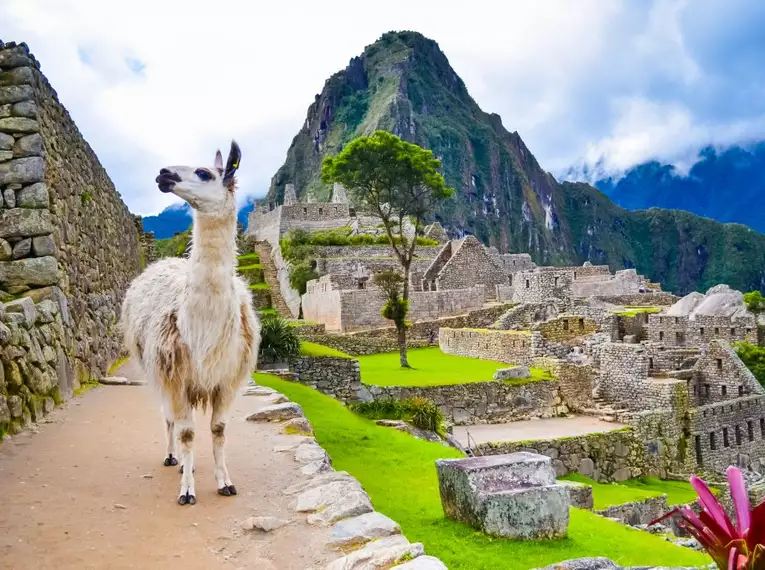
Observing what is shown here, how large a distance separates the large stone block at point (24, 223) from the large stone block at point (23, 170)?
0.35m

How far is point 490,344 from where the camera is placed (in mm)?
22922

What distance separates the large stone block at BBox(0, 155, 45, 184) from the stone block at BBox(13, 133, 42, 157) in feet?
0.19

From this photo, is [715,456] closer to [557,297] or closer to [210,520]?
[557,297]

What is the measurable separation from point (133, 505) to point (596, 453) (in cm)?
1245

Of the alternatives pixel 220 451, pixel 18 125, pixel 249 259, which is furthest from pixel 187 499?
pixel 249 259

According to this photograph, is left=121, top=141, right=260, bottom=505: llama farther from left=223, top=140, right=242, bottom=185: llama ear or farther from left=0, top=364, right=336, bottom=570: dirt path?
left=0, top=364, right=336, bottom=570: dirt path

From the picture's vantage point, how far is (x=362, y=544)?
13.4ft

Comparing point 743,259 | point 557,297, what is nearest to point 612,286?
point 557,297

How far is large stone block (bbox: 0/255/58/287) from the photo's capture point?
770 cm

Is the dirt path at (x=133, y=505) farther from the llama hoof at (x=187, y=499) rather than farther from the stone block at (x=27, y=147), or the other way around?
the stone block at (x=27, y=147)

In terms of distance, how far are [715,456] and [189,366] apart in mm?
16977

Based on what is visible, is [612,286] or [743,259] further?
[743,259]

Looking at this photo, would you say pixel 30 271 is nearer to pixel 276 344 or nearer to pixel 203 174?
pixel 203 174

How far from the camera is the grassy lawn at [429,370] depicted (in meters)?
17.6
